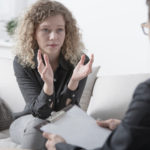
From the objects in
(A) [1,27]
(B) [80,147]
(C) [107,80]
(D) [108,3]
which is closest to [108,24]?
(D) [108,3]

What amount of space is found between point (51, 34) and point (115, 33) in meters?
1.04

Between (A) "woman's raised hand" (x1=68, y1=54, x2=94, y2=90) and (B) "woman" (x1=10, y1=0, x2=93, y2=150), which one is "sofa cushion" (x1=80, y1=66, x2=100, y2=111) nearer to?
(B) "woman" (x1=10, y1=0, x2=93, y2=150)

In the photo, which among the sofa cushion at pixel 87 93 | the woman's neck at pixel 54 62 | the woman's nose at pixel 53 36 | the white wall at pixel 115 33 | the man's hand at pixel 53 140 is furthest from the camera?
the white wall at pixel 115 33

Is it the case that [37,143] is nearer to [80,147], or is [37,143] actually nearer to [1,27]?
[80,147]

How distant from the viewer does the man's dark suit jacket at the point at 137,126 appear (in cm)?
76

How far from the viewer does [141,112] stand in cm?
76

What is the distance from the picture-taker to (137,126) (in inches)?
30.0

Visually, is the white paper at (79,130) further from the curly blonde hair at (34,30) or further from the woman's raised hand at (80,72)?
the curly blonde hair at (34,30)

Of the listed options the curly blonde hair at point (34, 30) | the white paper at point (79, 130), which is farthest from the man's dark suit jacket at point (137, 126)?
the curly blonde hair at point (34, 30)

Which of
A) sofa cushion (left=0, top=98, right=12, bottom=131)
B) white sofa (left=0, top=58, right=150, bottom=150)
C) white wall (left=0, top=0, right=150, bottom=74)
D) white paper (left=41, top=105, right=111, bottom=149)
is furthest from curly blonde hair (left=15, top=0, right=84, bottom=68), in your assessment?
white paper (left=41, top=105, right=111, bottom=149)

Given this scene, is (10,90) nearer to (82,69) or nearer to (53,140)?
(82,69)

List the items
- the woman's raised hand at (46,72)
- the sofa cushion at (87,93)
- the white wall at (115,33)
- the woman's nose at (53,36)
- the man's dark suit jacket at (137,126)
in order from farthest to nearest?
the white wall at (115,33) → the sofa cushion at (87,93) → the woman's nose at (53,36) → the woman's raised hand at (46,72) → the man's dark suit jacket at (137,126)

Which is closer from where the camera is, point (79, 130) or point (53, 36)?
point (79, 130)

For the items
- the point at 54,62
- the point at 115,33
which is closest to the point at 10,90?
the point at 54,62
